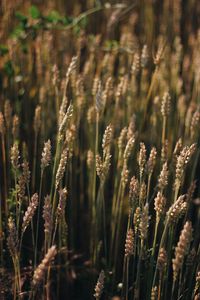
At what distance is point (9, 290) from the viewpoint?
1.09 metres

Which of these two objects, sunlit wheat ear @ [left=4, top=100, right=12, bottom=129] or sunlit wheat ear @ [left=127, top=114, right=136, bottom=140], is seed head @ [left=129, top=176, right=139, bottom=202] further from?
sunlit wheat ear @ [left=4, top=100, right=12, bottom=129]

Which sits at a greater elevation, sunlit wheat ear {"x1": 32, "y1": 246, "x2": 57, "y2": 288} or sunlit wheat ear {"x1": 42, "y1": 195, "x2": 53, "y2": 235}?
sunlit wheat ear {"x1": 42, "y1": 195, "x2": 53, "y2": 235}

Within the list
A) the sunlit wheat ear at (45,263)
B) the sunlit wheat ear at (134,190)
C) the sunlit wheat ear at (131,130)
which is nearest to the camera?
the sunlit wheat ear at (45,263)

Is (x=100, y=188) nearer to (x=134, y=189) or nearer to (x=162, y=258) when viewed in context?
(x=134, y=189)

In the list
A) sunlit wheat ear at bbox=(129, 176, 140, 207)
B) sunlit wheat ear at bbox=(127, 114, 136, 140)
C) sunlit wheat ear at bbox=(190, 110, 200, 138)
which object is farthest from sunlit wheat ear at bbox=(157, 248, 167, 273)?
sunlit wheat ear at bbox=(190, 110, 200, 138)

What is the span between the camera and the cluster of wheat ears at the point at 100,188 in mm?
918

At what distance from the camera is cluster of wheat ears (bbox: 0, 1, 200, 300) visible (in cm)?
92

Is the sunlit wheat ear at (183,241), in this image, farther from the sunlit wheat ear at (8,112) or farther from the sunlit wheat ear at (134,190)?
the sunlit wheat ear at (8,112)

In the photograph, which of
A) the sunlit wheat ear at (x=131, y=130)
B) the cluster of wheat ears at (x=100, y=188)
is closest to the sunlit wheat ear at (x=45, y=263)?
the cluster of wheat ears at (x=100, y=188)

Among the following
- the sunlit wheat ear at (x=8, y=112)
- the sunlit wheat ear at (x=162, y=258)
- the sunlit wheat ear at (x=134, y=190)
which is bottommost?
the sunlit wheat ear at (x=162, y=258)

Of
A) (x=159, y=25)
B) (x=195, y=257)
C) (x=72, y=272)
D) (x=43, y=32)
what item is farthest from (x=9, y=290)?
(x=159, y=25)

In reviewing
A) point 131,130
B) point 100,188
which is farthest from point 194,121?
point 100,188

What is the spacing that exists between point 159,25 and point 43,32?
862 mm

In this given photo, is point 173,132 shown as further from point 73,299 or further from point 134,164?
point 73,299
